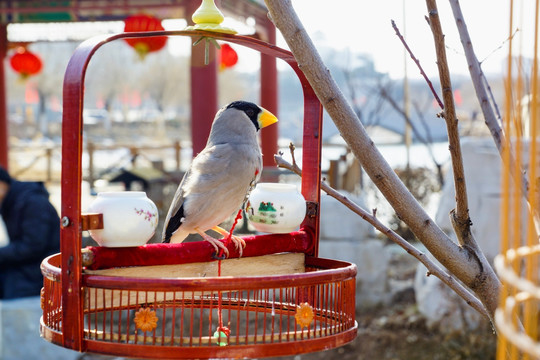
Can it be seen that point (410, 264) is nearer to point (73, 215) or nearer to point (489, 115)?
point (489, 115)

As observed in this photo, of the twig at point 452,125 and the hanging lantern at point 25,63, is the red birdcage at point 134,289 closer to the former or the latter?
the twig at point 452,125

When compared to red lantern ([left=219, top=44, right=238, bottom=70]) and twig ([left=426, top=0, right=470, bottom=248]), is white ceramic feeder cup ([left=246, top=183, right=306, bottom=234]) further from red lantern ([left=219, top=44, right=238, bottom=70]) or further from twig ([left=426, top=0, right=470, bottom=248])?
red lantern ([left=219, top=44, right=238, bottom=70])

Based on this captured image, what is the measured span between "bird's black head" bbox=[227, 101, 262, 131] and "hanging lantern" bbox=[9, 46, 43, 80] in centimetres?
667

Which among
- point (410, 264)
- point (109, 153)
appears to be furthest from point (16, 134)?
point (410, 264)

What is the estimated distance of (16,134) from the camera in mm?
32781

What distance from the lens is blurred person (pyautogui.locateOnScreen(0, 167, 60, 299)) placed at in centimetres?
433

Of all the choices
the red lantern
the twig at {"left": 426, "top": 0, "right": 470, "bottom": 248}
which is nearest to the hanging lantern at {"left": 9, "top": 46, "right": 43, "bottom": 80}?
the red lantern

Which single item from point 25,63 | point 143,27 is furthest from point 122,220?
point 25,63

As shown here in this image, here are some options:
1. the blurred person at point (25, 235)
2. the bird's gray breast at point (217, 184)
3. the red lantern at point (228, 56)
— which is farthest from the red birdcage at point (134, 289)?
the red lantern at point (228, 56)

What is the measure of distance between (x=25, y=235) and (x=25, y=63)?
163 inches

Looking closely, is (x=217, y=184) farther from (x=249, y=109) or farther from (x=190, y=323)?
(x=190, y=323)

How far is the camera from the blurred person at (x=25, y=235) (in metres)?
4.33

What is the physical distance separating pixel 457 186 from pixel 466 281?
196 mm

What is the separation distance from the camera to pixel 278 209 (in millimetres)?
1844
